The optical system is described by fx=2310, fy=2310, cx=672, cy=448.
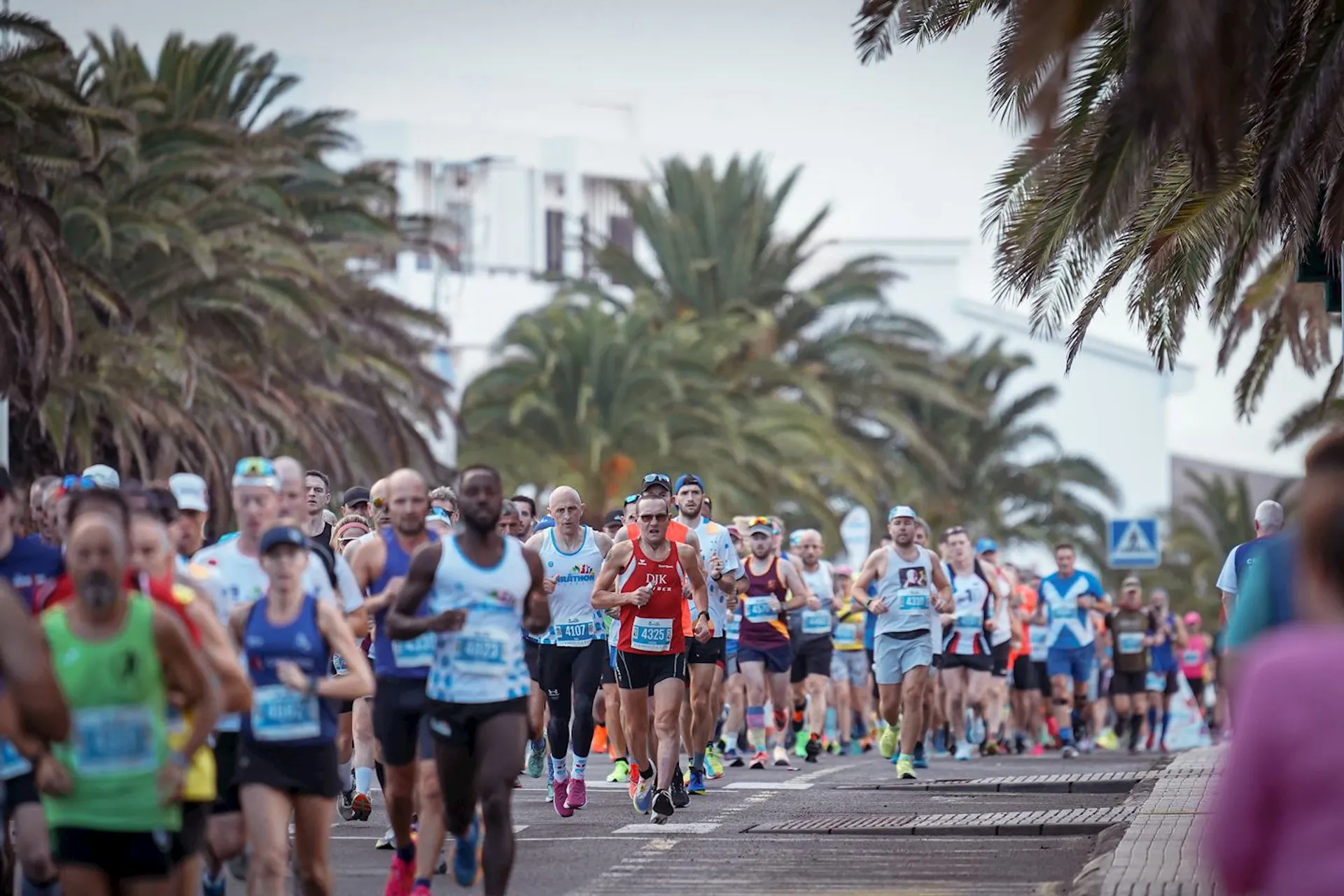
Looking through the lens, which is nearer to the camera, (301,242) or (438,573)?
(438,573)

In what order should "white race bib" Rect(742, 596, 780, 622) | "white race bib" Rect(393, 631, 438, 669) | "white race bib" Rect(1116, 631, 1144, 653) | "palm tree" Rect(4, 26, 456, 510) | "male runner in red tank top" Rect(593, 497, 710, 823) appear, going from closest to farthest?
1. "white race bib" Rect(393, 631, 438, 669)
2. "male runner in red tank top" Rect(593, 497, 710, 823)
3. "white race bib" Rect(742, 596, 780, 622)
4. "palm tree" Rect(4, 26, 456, 510)
5. "white race bib" Rect(1116, 631, 1144, 653)

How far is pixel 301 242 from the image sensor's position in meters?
29.0

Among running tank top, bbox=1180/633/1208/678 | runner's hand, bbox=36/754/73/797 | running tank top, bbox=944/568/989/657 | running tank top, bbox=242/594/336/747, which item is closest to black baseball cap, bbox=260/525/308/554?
running tank top, bbox=242/594/336/747

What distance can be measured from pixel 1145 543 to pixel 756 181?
12.5 meters

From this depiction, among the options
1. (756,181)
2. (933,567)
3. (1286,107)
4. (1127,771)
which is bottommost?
(1127,771)

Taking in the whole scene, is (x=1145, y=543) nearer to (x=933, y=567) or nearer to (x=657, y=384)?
(x=657, y=384)

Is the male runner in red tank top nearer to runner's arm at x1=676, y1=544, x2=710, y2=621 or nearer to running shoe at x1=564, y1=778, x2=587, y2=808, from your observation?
runner's arm at x1=676, y1=544, x2=710, y2=621

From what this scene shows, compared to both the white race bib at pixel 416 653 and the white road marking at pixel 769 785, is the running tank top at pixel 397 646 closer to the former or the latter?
the white race bib at pixel 416 653

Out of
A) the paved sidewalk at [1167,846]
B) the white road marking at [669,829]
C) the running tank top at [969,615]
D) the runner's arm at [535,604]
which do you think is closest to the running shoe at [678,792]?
the white road marking at [669,829]

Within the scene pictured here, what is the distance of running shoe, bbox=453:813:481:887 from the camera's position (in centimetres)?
1002

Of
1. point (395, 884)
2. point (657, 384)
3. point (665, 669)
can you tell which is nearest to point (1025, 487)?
point (657, 384)

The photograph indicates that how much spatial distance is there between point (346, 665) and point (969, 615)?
47.2 ft

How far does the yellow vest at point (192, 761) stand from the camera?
7.27 m

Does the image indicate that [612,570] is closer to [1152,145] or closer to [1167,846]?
[1167,846]
